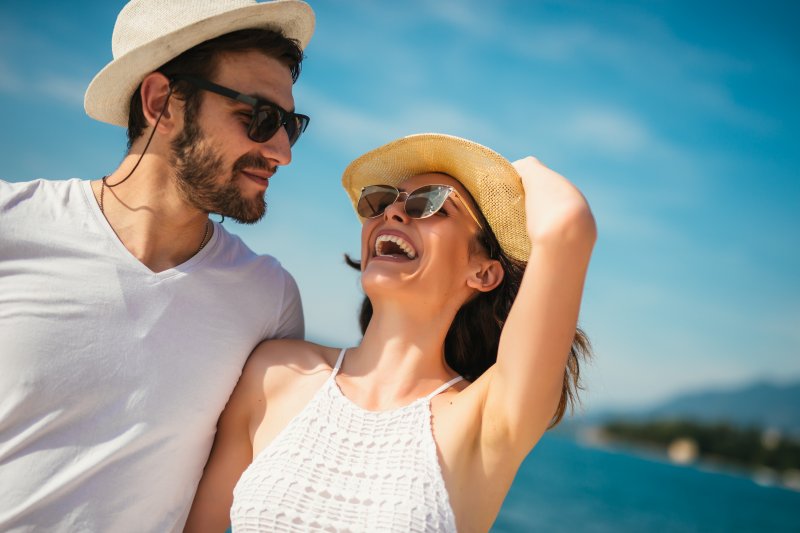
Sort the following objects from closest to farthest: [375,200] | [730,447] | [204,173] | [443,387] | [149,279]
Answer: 1. [149,279]
2. [443,387]
3. [204,173]
4. [375,200]
5. [730,447]

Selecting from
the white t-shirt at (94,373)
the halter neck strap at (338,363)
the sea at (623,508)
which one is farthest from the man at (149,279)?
the sea at (623,508)

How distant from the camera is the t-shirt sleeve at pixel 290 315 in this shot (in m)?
3.72

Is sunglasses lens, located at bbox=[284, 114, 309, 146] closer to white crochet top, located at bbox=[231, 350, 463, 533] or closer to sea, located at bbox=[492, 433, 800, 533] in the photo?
white crochet top, located at bbox=[231, 350, 463, 533]

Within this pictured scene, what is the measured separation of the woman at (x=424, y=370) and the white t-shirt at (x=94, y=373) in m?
0.28

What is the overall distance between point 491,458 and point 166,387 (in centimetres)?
149

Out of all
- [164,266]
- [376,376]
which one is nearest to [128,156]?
[164,266]

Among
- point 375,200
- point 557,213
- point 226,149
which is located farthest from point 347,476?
point 226,149

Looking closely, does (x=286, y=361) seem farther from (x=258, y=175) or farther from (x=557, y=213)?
(x=557, y=213)

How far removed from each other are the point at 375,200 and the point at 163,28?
1343 mm

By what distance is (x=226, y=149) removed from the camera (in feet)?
11.3

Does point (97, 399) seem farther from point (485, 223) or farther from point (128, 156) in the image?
point (485, 223)

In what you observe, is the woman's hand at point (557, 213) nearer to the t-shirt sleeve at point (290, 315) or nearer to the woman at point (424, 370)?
the woman at point (424, 370)

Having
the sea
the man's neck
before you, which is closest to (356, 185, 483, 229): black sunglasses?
the man's neck

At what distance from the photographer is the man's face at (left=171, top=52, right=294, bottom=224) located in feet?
11.3
